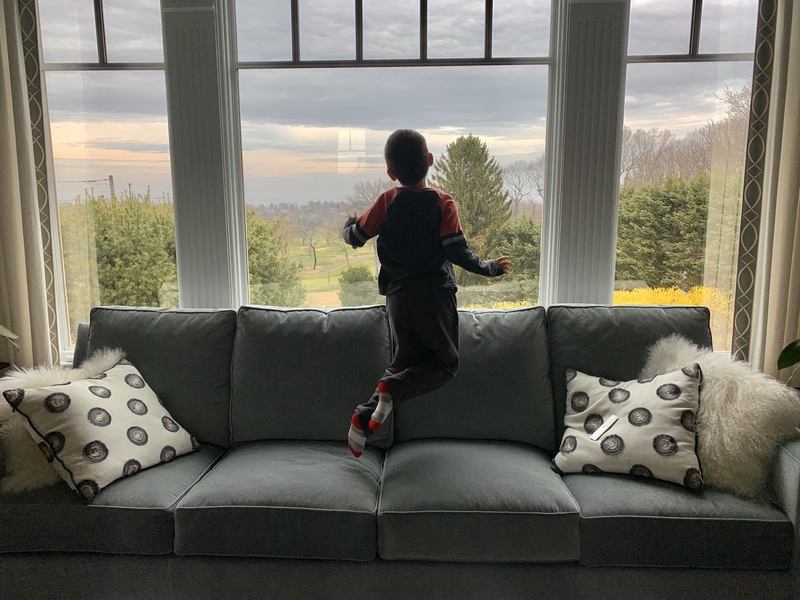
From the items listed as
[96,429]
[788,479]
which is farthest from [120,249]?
[788,479]

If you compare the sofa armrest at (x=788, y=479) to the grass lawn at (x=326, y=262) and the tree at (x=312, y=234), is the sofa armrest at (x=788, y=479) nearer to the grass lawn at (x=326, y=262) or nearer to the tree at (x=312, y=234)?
the grass lawn at (x=326, y=262)

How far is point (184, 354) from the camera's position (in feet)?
7.90

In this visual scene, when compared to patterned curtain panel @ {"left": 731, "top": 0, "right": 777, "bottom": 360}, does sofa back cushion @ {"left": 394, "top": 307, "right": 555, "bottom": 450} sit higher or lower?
lower

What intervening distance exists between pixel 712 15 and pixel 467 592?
2.73 m

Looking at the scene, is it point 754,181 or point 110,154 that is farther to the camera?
point 110,154

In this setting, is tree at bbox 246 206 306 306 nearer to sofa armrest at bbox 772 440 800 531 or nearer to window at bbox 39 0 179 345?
window at bbox 39 0 179 345

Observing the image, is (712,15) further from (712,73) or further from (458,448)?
(458,448)

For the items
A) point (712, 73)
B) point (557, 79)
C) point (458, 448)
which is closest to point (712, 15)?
point (712, 73)

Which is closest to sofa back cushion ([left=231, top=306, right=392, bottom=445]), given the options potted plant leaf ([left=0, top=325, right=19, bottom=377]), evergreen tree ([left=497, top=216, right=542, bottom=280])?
evergreen tree ([left=497, top=216, right=542, bottom=280])

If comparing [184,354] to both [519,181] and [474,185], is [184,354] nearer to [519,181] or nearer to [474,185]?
[474,185]

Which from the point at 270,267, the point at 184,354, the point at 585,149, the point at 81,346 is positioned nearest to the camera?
the point at 184,354

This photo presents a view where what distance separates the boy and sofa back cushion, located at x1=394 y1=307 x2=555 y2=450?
0.19 meters

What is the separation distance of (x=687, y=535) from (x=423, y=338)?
1.05m

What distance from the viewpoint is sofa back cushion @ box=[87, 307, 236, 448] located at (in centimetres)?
236
